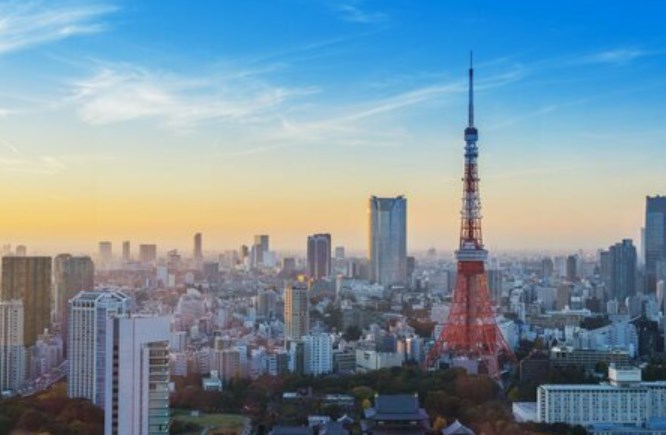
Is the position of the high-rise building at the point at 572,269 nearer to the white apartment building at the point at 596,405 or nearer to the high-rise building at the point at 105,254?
the white apartment building at the point at 596,405

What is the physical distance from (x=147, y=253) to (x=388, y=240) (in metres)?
12.2

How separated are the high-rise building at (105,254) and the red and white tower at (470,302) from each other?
3634mm

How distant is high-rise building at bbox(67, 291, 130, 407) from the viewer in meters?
7.64

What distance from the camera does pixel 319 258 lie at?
1948 centimetres

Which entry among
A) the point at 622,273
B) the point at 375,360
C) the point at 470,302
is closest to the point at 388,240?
the point at 622,273

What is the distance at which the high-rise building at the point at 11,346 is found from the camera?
9.18 meters

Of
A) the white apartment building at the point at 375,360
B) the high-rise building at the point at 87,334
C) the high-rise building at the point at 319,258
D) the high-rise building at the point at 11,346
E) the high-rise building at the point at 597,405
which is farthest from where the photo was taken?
the high-rise building at the point at 319,258

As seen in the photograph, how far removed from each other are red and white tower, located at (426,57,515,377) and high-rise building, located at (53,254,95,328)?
3.86 meters

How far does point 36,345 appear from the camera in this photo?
31.9 feet

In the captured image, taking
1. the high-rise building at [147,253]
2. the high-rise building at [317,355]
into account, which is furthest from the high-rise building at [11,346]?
the high-rise building at [317,355]

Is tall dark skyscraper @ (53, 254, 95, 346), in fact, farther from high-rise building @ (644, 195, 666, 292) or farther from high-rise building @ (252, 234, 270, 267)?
high-rise building @ (644, 195, 666, 292)

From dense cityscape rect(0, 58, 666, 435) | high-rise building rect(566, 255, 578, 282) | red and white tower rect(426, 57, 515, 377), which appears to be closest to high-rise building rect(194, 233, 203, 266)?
dense cityscape rect(0, 58, 666, 435)

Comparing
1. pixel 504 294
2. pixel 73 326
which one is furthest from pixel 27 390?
pixel 504 294

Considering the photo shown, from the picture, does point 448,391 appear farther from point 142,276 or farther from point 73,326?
point 142,276
